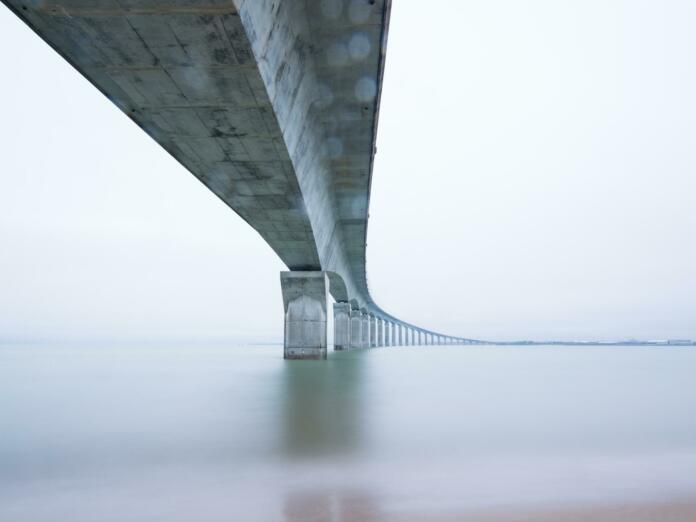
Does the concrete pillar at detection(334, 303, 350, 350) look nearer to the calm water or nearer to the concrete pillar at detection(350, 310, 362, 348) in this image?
the concrete pillar at detection(350, 310, 362, 348)

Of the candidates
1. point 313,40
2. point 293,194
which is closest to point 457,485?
point 313,40

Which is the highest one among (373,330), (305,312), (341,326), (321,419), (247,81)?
(247,81)

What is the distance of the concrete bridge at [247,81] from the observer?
7941 millimetres

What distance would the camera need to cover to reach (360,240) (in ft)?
100.0

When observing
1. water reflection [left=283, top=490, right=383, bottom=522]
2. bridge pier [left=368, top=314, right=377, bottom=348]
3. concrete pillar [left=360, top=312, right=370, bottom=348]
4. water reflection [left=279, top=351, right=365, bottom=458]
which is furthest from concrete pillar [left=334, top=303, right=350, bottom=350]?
water reflection [left=283, top=490, right=383, bottom=522]

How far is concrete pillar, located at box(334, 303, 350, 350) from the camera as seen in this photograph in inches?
2104

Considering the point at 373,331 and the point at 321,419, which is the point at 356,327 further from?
the point at 321,419

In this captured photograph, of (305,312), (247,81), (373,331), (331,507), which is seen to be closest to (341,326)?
(305,312)

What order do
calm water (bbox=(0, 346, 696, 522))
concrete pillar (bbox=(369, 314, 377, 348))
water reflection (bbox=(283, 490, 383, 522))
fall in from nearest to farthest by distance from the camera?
water reflection (bbox=(283, 490, 383, 522)) < calm water (bbox=(0, 346, 696, 522)) < concrete pillar (bbox=(369, 314, 377, 348))

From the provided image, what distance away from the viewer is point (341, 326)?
177 ft

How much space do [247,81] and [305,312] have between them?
18825 mm

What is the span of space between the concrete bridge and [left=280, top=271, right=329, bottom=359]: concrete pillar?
764cm

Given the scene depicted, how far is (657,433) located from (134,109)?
10893 millimetres

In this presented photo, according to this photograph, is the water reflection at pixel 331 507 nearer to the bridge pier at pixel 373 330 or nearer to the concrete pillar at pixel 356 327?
the concrete pillar at pixel 356 327
